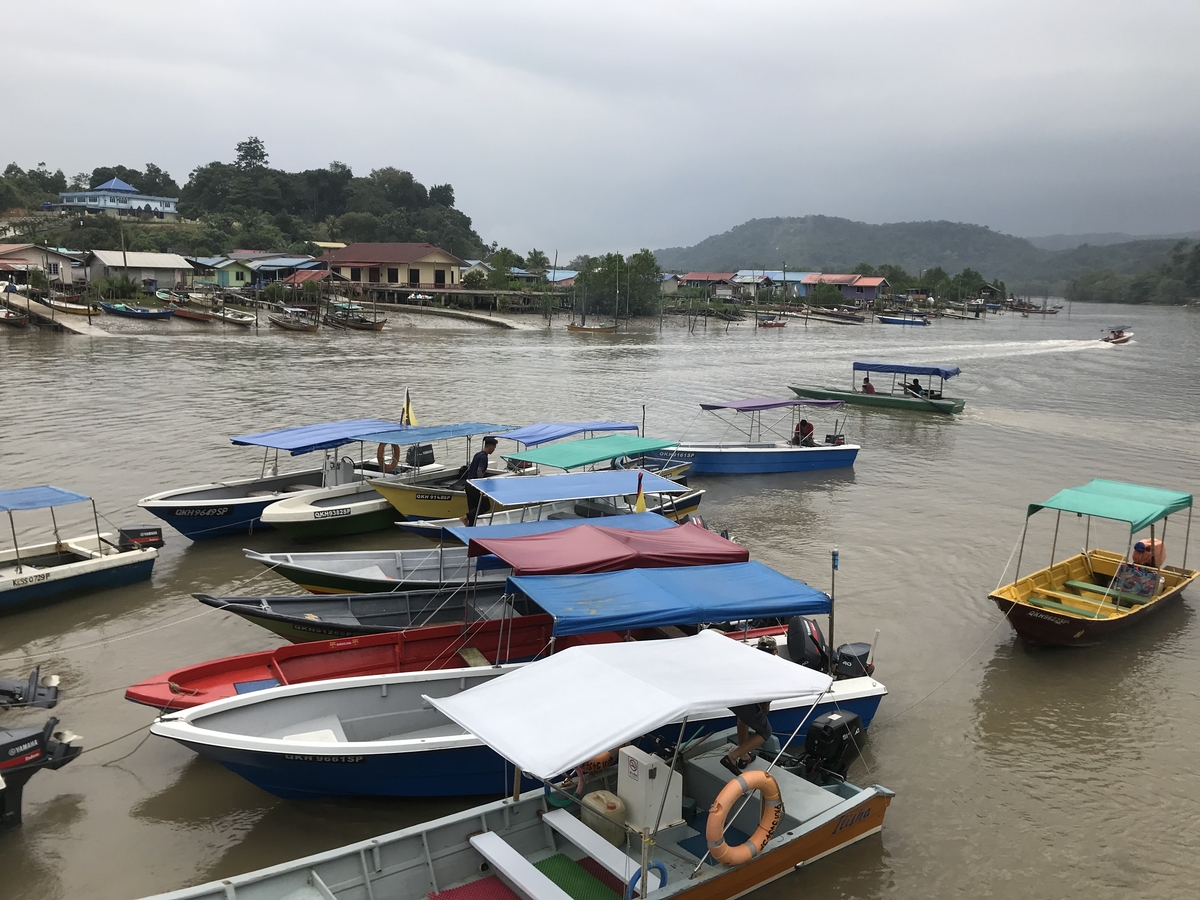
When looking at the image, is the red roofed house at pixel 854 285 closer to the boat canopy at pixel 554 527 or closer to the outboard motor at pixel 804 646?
the boat canopy at pixel 554 527

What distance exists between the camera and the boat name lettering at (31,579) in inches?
445

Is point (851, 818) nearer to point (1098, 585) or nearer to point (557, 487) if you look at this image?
point (557, 487)

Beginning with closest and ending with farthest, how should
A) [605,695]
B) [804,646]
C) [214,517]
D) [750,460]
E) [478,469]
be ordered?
[605,695] → [804,646] → [214,517] → [478,469] → [750,460]

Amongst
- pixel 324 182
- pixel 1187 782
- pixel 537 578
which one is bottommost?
pixel 1187 782

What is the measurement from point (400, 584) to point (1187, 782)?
354 inches

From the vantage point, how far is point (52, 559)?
40.8ft

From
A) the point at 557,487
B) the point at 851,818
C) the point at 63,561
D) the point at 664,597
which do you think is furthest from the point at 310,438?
the point at 851,818

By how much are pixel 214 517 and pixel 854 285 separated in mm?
118776

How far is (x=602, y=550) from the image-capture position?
31.4 ft

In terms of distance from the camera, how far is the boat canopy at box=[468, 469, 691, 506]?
12.0m

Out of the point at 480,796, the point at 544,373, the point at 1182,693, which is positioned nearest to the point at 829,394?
the point at 544,373

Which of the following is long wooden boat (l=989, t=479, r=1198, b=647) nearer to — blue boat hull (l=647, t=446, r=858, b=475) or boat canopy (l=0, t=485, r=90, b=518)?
blue boat hull (l=647, t=446, r=858, b=475)

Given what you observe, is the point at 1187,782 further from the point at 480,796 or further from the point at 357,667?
the point at 357,667

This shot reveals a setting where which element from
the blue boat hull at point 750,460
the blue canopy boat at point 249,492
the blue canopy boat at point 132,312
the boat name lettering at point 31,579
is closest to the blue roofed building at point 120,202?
the blue canopy boat at point 132,312
